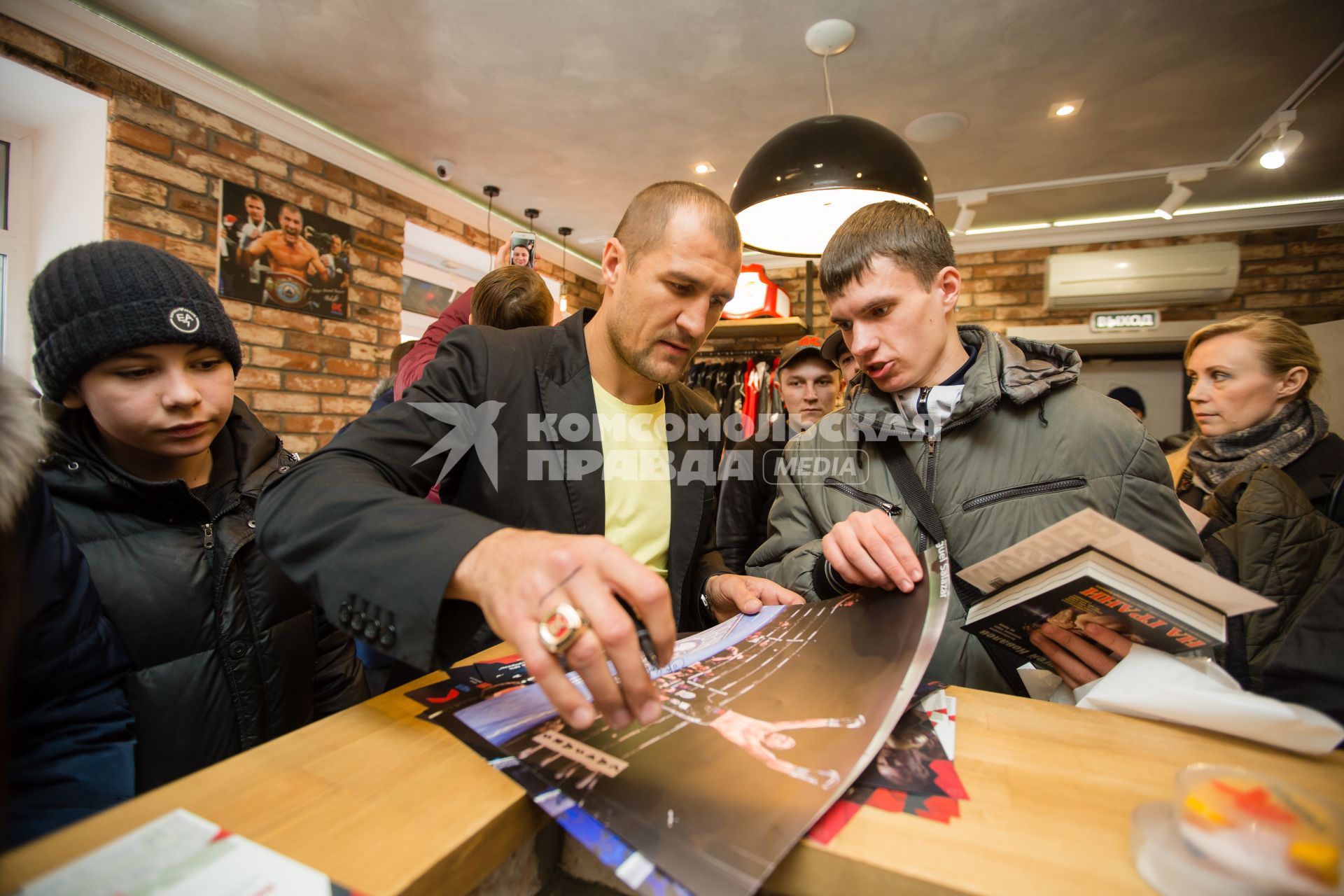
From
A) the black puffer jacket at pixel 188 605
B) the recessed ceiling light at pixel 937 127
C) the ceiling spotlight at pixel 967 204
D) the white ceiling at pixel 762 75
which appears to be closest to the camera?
the black puffer jacket at pixel 188 605

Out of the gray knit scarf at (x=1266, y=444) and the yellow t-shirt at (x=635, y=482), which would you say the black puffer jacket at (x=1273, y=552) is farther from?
the yellow t-shirt at (x=635, y=482)

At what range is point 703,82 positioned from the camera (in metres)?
2.65

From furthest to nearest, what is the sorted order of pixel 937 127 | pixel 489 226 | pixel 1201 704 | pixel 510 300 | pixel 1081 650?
1. pixel 489 226
2. pixel 937 127
3. pixel 510 300
4. pixel 1081 650
5. pixel 1201 704

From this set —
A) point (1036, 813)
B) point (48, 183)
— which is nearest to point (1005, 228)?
point (1036, 813)

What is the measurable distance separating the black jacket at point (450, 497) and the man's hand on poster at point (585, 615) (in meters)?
0.08

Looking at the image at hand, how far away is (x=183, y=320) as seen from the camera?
93 centimetres

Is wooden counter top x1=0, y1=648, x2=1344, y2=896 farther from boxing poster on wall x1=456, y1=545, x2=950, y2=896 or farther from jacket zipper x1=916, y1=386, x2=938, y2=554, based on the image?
jacket zipper x1=916, y1=386, x2=938, y2=554

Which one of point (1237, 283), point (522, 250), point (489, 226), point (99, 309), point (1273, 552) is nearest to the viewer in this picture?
point (99, 309)

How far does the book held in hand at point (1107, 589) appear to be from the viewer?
0.55 m

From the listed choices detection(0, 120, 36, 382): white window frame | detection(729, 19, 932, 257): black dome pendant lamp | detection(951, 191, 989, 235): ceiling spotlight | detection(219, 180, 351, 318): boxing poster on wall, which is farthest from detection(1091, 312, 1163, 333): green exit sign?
detection(0, 120, 36, 382): white window frame

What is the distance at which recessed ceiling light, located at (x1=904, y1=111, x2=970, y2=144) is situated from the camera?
9.34 feet

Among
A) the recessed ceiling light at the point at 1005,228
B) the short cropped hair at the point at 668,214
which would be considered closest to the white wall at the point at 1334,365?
the recessed ceiling light at the point at 1005,228

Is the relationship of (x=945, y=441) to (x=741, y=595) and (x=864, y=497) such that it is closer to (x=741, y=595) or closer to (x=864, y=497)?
(x=864, y=497)

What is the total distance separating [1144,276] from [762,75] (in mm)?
3136
